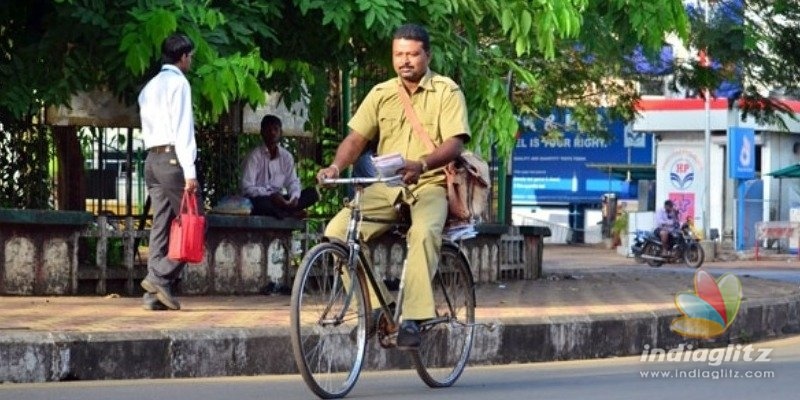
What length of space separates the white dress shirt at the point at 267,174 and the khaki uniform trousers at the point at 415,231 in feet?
18.9

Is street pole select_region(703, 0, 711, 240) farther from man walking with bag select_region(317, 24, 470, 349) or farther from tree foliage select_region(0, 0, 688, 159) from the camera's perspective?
man walking with bag select_region(317, 24, 470, 349)

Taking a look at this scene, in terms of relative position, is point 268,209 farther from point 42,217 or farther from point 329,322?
point 329,322

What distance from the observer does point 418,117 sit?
25.1 feet

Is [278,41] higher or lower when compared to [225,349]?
higher

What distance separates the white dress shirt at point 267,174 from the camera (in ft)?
43.5

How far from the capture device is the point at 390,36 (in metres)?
11.4

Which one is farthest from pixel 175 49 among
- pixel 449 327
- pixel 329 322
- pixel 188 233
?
pixel 329 322

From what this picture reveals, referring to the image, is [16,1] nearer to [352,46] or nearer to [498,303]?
[352,46]

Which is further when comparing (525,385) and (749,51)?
(749,51)

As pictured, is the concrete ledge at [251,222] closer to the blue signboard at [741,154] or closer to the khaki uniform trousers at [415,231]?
the khaki uniform trousers at [415,231]

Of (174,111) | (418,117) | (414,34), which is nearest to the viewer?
(414,34)

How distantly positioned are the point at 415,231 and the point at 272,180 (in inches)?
240

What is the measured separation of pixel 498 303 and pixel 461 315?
161 inches

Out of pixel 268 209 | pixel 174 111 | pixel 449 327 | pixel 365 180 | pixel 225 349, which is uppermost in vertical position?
pixel 174 111
